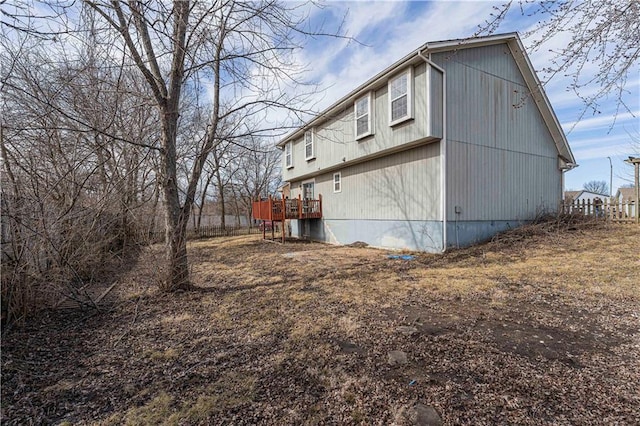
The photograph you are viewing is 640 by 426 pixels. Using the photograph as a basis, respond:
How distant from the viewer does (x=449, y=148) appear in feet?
26.9

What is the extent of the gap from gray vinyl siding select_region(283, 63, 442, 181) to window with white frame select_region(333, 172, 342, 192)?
17.3 inches

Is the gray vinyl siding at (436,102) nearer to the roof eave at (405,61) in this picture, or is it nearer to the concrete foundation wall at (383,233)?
the roof eave at (405,61)

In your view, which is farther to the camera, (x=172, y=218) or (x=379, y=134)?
(x=379, y=134)

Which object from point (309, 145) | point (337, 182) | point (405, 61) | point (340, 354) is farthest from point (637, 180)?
point (340, 354)

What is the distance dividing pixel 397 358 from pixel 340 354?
53 centimetres

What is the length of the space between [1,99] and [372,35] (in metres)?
5.42

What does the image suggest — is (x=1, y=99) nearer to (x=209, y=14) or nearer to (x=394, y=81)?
(x=209, y=14)

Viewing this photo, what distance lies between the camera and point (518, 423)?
186 centimetres

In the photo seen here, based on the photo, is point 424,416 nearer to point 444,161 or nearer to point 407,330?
point 407,330

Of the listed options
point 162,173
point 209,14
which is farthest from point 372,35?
point 162,173

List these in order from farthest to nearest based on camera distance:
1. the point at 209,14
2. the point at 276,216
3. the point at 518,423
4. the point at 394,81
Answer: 1. the point at 276,216
2. the point at 394,81
3. the point at 209,14
4. the point at 518,423

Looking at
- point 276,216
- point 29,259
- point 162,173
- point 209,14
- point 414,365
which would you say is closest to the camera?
point 414,365

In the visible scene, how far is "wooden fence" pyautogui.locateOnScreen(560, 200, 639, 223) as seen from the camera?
10391mm

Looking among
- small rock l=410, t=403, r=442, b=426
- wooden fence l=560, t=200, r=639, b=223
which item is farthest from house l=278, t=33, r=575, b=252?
small rock l=410, t=403, r=442, b=426
